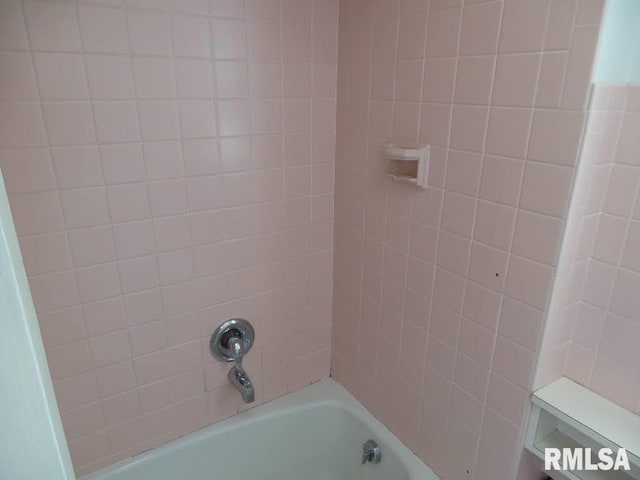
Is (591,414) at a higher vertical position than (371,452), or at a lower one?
higher

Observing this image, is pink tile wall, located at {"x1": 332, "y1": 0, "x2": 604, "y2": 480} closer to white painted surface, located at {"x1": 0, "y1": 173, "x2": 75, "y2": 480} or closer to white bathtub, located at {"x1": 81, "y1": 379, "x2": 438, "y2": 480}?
white bathtub, located at {"x1": 81, "y1": 379, "x2": 438, "y2": 480}

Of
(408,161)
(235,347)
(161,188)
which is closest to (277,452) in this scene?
(235,347)

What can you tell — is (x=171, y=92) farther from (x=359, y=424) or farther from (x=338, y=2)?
(x=359, y=424)

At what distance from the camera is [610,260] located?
93cm

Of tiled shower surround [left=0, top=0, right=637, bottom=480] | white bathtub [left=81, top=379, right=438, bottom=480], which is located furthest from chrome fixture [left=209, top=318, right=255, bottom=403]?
white bathtub [left=81, top=379, right=438, bottom=480]

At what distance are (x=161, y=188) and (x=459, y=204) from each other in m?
0.81

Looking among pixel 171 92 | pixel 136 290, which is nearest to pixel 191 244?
pixel 136 290

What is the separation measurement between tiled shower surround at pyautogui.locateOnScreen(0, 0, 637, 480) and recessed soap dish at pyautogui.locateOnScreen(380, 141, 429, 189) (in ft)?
0.10

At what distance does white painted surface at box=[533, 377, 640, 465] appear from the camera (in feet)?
2.86

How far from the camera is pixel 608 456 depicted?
2.98 ft

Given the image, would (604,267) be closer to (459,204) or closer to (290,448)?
(459,204)

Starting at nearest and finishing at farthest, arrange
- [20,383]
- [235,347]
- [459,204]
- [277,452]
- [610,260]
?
[20,383] → [610,260] → [459,204] → [235,347] → [277,452]

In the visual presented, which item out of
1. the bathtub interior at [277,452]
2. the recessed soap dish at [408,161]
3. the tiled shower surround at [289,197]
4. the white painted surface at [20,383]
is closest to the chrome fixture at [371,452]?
the bathtub interior at [277,452]

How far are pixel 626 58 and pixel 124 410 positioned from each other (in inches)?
61.4
